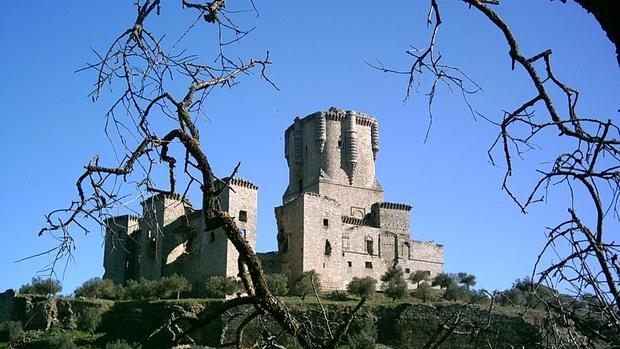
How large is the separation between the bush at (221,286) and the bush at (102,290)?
4488 millimetres

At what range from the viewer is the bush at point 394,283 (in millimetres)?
37312

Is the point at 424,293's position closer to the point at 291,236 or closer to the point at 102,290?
the point at 291,236

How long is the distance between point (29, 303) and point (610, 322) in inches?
1366

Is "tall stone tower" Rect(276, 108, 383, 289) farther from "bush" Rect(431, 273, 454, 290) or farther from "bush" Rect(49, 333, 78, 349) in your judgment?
"bush" Rect(49, 333, 78, 349)

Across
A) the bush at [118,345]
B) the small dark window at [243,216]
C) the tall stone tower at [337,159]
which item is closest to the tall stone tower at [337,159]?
the tall stone tower at [337,159]

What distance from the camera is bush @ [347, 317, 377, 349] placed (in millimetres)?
28734

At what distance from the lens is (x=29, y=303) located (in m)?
34.8

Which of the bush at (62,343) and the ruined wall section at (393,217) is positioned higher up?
the ruined wall section at (393,217)

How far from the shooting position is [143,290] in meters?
34.2

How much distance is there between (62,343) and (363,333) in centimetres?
1061

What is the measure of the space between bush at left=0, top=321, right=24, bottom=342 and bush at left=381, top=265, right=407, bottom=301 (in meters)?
15.4

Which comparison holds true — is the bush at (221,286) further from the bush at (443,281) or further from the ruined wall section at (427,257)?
the bush at (443,281)

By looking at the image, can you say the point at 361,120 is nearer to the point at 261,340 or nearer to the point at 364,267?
the point at 364,267

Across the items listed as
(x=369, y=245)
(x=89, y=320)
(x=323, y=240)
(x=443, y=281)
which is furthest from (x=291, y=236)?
(x=89, y=320)
